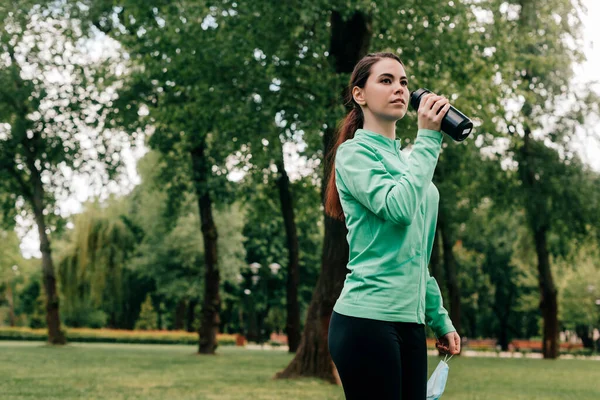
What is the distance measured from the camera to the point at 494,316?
63.6 meters

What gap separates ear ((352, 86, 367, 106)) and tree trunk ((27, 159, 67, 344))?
28.5m

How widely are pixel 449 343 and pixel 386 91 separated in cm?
95

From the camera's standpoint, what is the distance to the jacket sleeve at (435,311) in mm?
3006

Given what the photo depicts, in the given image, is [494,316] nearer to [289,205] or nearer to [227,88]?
[289,205]

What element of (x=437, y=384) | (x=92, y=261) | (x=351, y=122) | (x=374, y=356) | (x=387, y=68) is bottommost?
(x=437, y=384)

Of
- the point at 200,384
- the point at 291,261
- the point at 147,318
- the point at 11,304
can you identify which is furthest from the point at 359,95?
the point at 11,304

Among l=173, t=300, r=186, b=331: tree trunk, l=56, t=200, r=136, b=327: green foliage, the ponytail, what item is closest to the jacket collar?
the ponytail

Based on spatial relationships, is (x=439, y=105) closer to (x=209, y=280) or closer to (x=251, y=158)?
(x=251, y=158)

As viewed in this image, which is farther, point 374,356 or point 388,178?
point 388,178

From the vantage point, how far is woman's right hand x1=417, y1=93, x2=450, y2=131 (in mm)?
2664

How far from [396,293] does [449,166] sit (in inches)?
957

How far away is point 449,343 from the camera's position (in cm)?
306

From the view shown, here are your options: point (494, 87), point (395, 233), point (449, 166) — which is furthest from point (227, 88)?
point (395, 233)

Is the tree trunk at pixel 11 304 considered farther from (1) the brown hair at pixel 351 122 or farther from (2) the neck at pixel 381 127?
(2) the neck at pixel 381 127
